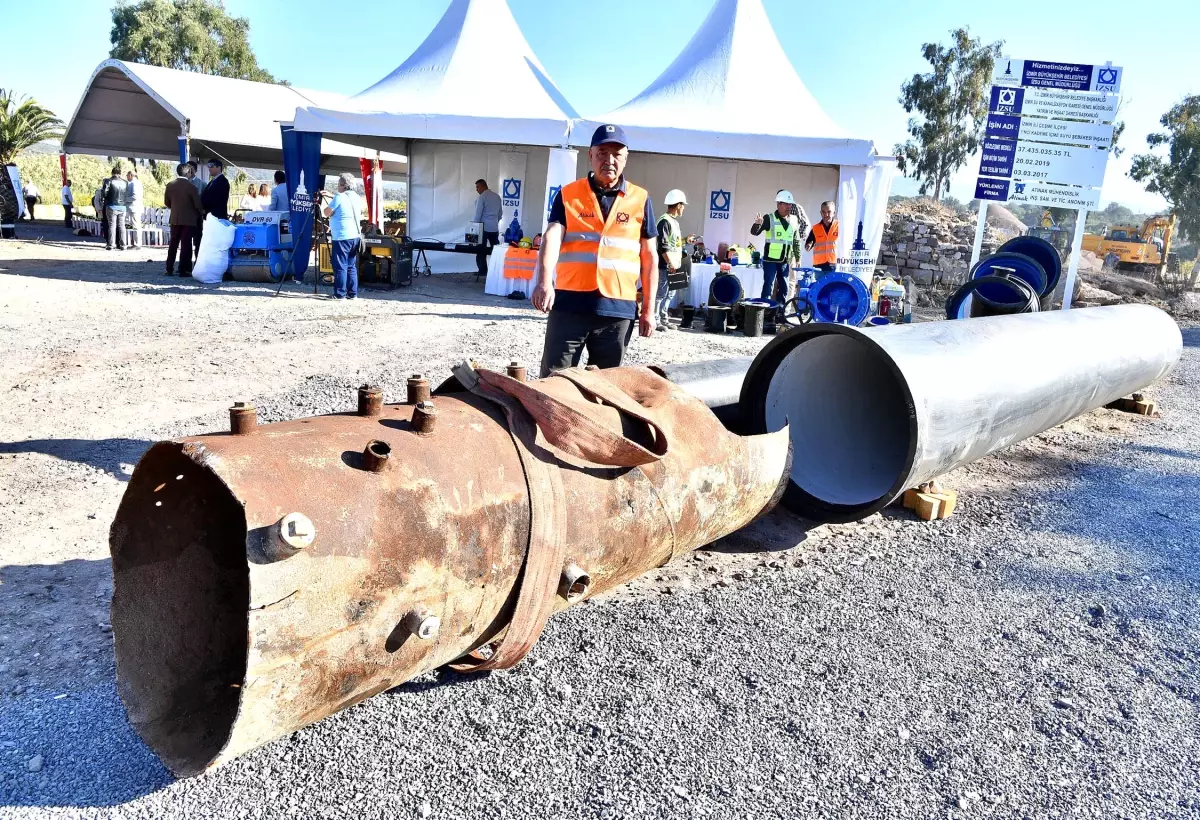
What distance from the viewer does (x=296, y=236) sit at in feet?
41.7

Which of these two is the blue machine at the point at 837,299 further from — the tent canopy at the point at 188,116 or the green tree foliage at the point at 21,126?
the green tree foliage at the point at 21,126

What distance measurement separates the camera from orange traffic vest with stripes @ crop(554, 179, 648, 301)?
3.94 metres

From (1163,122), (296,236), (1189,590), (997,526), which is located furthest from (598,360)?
(1163,122)

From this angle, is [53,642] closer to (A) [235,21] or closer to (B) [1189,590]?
(B) [1189,590]

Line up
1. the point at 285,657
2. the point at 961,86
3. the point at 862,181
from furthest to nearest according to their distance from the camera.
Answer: the point at 961,86, the point at 862,181, the point at 285,657

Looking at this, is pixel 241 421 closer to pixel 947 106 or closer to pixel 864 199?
pixel 864 199

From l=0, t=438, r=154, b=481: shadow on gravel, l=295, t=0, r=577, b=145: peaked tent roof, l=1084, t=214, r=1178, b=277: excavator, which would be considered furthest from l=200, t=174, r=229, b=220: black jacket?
l=1084, t=214, r=1178, b=277: excavator

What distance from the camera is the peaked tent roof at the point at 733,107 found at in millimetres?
11773

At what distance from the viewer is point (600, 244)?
393cm

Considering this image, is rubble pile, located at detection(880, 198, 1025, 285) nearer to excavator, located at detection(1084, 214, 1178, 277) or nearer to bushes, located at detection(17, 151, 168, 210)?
excavator, located at detection(1084, 214, 1178, 277)

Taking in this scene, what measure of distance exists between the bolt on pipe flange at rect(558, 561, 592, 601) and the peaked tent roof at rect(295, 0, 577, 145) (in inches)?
410

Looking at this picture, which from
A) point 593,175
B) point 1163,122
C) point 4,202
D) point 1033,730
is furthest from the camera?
point 1163,122

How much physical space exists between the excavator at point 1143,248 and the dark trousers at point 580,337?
2841 centimetres

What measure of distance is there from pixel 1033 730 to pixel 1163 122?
37526 mm
